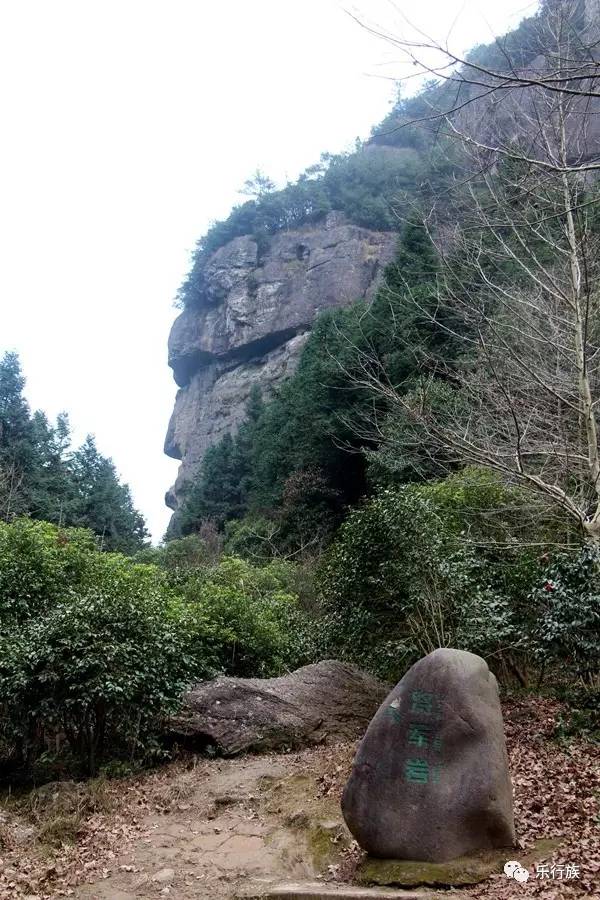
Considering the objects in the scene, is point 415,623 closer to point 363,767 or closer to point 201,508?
point 363,767

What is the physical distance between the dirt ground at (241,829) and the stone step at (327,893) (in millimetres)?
250

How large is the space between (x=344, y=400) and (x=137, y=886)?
18.3m

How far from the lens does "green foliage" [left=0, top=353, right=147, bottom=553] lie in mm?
26766

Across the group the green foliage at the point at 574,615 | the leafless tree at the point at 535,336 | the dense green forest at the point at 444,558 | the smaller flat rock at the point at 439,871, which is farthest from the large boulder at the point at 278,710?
the smaller flat rock at the point at 439,871

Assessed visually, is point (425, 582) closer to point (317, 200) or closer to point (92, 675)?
point (92, 675)

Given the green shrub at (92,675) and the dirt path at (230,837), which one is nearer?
the dirt path at (230,837)

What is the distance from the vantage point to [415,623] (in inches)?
359

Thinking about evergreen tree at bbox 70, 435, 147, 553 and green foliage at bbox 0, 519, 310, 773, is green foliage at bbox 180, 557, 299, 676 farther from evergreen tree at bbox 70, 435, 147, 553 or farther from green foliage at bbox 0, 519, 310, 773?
evergreen tree at bbox 70, 435, 147, 553

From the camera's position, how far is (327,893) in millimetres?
4328

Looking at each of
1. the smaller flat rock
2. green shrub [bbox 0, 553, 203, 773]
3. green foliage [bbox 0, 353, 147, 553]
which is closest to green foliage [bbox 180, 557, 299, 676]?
green shrub [bbox 0, 553, 203, 773]

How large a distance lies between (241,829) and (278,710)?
2.64m

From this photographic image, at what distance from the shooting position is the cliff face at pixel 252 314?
44.8m

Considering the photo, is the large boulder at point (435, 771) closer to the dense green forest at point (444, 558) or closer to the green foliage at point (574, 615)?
the green foliage at point (574, 615)

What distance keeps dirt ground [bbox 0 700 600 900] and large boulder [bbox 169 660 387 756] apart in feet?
2.13
